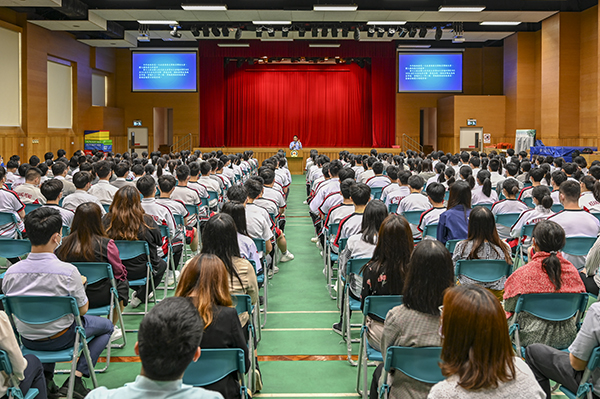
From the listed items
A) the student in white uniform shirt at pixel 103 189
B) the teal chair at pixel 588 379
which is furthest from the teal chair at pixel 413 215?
the student in white uniform shirt at pixel 103 189

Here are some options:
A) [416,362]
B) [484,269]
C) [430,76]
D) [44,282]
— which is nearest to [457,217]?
[484,269]

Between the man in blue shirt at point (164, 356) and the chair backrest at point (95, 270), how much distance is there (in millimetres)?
2419

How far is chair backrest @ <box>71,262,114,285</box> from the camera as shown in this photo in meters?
4.04

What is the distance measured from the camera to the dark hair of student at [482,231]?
4.11 metres

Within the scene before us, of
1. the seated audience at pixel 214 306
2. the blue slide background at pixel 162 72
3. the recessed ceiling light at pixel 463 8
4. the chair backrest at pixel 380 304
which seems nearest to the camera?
the seated audience at pixel 214 306

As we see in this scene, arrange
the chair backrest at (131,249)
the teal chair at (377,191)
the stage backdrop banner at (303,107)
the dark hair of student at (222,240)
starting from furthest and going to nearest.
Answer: the stage backdrop banner at (303,107), the teal chair at (377,191), the chair backrest at (131,249), the dark hair of student at (222,240)

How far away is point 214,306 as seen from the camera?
273cm

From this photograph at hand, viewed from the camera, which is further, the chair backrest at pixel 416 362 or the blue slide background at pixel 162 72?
the blue slide background at pixel 162 72

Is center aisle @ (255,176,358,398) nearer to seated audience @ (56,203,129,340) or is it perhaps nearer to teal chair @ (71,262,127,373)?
teal chair @ (71,262,127,373)

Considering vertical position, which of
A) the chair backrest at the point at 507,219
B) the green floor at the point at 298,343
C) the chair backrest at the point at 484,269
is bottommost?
the green floor at the point at 298,343

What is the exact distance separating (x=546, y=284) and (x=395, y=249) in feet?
3.09

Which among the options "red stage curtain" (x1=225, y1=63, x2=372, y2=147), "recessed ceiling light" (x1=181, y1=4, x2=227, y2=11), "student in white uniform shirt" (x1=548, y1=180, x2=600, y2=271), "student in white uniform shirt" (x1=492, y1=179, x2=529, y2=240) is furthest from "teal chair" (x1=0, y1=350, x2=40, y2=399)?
"red stage curtain" (x1=225, y1=63, x2=372, y2=147)

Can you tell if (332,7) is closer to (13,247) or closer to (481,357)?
(13,247)

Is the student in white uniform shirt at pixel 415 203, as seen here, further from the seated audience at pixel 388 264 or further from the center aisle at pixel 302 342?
the seated audience at pixel 388 264
